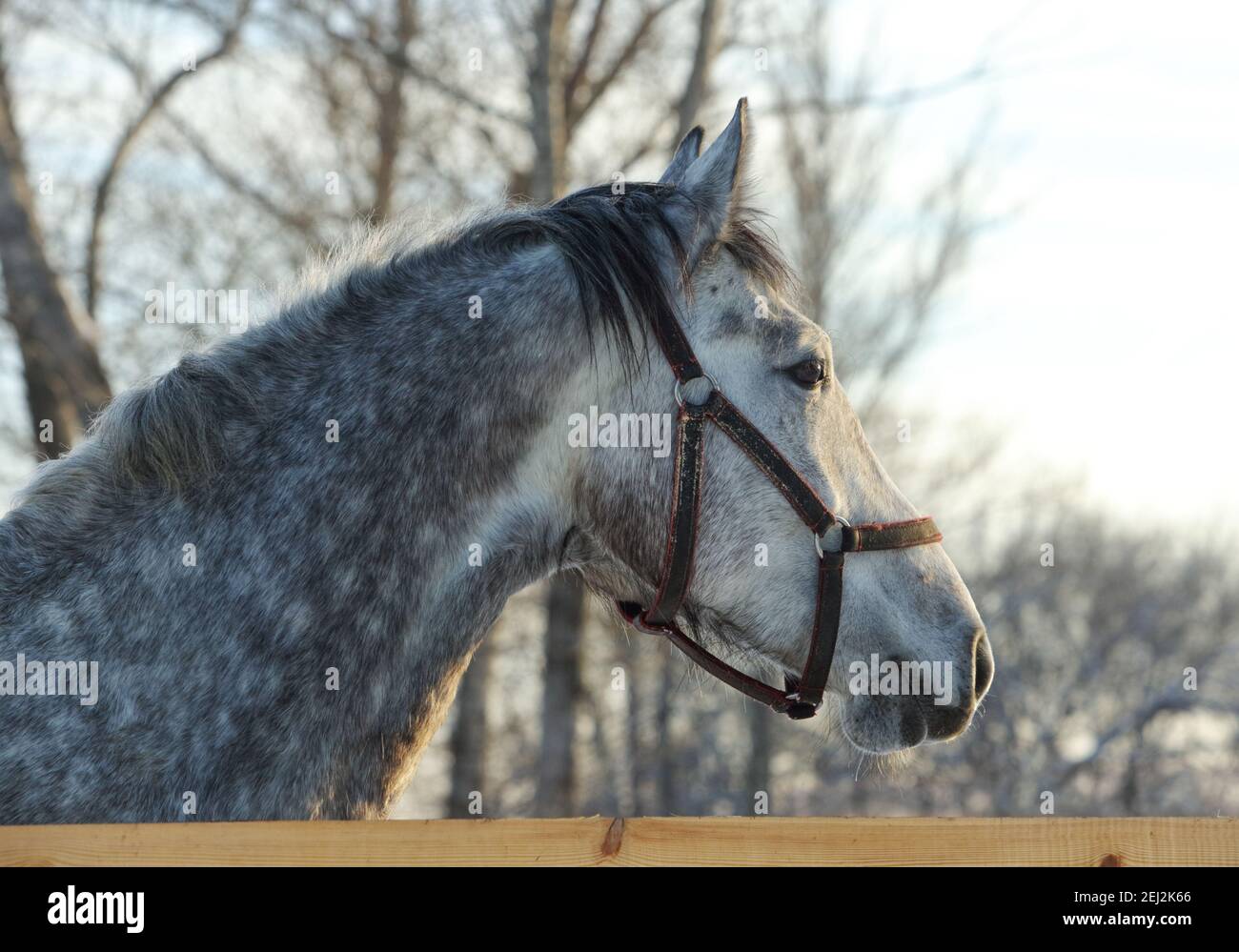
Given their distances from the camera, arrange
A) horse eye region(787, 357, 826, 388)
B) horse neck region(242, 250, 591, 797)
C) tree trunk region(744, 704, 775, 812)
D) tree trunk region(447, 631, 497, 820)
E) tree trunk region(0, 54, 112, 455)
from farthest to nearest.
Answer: tree trunk region(744, 704, 775, 812), tree trunk region(447, 631, 497, 820), tree trunk region(0, 54, 112, 455), horse eye region(787, 357, 826, 388), horse neck region(242, 250, 591, 797)

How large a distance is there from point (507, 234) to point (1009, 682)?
41.3 feet

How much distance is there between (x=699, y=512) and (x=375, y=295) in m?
1.04

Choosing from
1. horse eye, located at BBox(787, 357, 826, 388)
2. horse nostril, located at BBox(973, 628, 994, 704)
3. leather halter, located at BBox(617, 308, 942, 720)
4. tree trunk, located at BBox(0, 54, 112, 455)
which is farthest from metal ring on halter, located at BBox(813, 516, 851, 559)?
tree trunk, located at BBox(0, 54, 112, 455)

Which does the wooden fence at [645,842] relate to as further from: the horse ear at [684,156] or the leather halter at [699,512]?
the horse ear at [684,156]

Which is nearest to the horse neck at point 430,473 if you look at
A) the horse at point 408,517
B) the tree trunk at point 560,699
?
the horse at point 408,517

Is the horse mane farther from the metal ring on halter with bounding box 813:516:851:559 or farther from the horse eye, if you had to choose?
the metal ring on halter with bounding box 813:516:851:559

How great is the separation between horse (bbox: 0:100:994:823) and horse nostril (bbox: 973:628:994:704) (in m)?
0.01

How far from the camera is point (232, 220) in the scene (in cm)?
1418

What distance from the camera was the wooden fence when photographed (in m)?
2.46

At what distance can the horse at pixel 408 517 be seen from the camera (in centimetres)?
277

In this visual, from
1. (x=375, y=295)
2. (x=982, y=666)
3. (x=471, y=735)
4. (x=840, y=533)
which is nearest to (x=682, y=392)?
(x=840, y=533)
